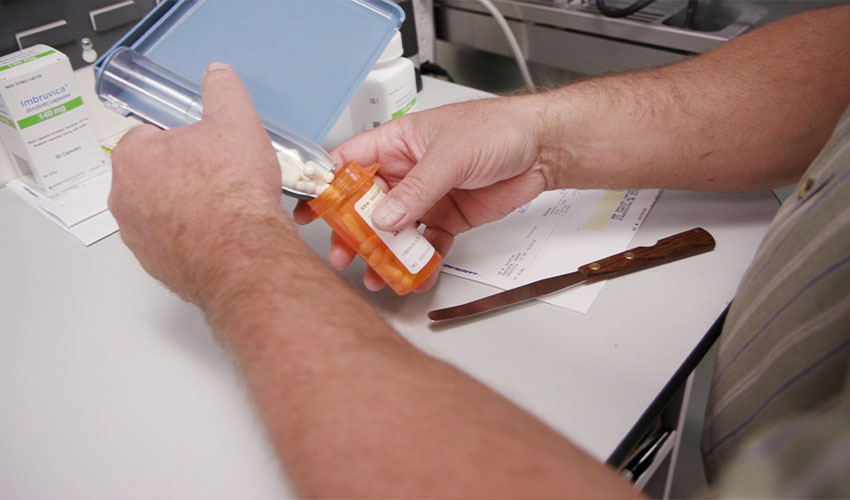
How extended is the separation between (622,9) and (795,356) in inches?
28.8

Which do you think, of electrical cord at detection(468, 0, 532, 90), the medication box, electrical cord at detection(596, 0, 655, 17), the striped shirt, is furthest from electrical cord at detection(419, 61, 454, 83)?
the striped shirt

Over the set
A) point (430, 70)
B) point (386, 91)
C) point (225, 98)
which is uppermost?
point (225, 98)

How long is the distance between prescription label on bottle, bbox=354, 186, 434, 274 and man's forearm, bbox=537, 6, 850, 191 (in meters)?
0.23

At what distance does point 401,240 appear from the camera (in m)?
0.50

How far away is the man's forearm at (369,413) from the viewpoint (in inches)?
12.3

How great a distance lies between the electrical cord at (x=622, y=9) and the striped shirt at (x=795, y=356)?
22.5 inches

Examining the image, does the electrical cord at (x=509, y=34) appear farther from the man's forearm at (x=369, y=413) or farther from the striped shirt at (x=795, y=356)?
the man's forearm at (x=369, y=413)

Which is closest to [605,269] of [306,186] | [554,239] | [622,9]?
[554,239]

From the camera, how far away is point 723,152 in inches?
25.0

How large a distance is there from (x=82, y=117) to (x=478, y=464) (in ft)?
2.25

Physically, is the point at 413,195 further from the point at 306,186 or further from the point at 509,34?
the point at 509,34

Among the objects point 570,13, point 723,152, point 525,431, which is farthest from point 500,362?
point 570,13

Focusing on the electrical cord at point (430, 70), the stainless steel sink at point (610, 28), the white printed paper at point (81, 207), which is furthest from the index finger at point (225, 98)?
the stainless steel sink at point (610, 28)

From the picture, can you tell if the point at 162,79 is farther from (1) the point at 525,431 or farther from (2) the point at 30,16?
(1) the point at 525,431
